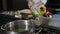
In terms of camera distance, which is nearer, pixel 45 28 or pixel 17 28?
pixel 45 28

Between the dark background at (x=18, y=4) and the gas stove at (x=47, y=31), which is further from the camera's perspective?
the dark background at (x=18, y=4)

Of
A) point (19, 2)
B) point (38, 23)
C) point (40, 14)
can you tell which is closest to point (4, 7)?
point (19, 2)

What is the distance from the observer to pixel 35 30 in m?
0.79

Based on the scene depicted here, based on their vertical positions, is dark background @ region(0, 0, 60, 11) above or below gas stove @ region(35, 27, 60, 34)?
above

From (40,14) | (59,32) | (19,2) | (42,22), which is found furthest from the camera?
(19,2)

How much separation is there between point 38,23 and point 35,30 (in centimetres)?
10

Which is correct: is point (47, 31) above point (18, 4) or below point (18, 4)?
below

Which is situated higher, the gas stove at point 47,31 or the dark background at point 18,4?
the dark background at point 18,4

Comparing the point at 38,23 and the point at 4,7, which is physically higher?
the point at 4,7

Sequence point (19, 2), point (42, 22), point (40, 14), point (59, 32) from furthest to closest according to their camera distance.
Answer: point (19, 2) < point (40, 14) < point (42, 22) < point (59, 32)

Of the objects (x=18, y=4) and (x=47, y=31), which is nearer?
(x=47, y=31)

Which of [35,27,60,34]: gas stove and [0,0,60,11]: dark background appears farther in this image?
[0,0,60,11]: dark background

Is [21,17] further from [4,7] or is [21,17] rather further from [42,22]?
[4,7]

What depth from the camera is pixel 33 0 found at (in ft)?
3.60
